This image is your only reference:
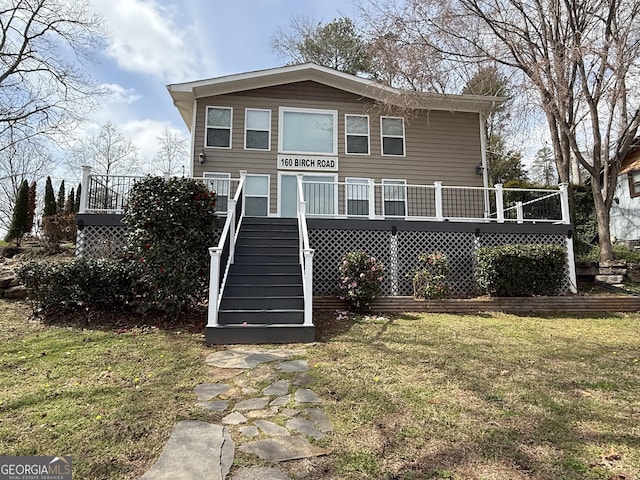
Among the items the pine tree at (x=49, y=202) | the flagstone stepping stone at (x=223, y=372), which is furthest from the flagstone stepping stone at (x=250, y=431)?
the pine tree at (x=49, y=202)

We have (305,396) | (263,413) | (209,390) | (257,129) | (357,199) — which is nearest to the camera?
(263,413)

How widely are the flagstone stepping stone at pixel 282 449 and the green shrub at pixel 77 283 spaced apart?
454cm

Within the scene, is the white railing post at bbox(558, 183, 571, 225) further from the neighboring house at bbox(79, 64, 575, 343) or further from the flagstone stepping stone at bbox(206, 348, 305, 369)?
the flagstone stepping stone at bbox(206, 348, 305, 369)

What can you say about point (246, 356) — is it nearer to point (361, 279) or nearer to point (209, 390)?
point (209, 390)

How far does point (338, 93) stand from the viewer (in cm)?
1181

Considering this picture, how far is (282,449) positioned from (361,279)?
4873 millimetres

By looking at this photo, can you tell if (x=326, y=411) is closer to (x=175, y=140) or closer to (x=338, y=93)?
(x=338, y=93)

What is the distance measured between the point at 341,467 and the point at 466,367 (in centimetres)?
242

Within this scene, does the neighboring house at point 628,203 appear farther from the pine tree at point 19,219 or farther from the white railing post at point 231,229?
the pine tree at point 19,219

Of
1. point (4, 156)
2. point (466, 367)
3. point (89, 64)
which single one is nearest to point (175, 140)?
point (4, 156)

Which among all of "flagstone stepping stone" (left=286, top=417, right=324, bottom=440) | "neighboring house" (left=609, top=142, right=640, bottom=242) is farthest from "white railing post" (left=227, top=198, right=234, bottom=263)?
"neighboring house" (left=609, top=142, right=640, bottom=242)

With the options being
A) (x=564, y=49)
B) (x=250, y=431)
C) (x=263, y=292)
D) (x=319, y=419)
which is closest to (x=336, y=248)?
(x=263, y=292)

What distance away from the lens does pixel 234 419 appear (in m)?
2.90

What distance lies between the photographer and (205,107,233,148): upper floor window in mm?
11117
